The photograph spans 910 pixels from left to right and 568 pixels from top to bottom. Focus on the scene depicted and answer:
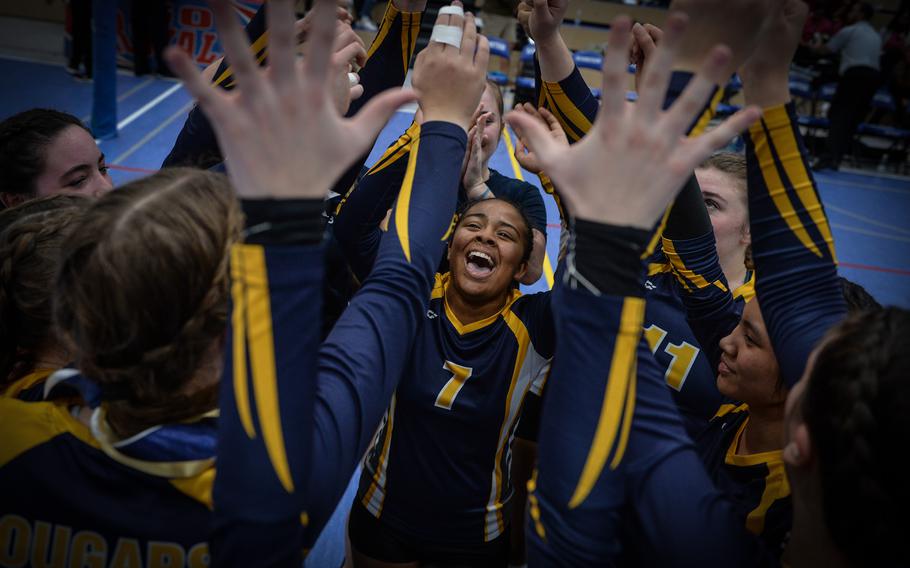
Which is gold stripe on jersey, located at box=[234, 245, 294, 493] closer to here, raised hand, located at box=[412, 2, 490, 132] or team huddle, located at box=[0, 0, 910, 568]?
team huddle, located at box=[0, 0, 910, 568]

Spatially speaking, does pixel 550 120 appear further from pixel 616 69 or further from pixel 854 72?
pixel 854 72

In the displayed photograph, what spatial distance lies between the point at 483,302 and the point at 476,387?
0.93ft

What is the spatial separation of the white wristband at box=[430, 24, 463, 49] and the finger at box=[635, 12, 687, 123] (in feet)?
1.48

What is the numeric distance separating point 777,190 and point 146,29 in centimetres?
994

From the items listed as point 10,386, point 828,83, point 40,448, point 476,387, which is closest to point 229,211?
point 40,448

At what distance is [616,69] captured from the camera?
0.65 metres

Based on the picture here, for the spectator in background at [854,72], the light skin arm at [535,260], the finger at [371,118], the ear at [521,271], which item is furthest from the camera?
the spectator in background at [854,72]

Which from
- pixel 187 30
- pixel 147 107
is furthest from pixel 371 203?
pixel 187 30

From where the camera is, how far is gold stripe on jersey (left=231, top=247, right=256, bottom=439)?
0.66 meters

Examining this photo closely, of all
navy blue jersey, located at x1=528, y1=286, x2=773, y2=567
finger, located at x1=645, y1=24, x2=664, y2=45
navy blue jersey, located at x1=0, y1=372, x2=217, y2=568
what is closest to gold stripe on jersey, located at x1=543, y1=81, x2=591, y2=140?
finger, located at x1=645, y1=24, x2=664, y2=45

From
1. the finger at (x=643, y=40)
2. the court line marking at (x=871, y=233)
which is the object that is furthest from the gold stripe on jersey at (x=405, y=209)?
the court line marking at (x=871, y=233)

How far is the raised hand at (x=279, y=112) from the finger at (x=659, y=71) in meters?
0.34

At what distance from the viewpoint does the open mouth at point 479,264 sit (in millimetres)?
1787

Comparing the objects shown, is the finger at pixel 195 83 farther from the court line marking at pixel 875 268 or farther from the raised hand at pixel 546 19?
the court line marking at pixel 875 268
